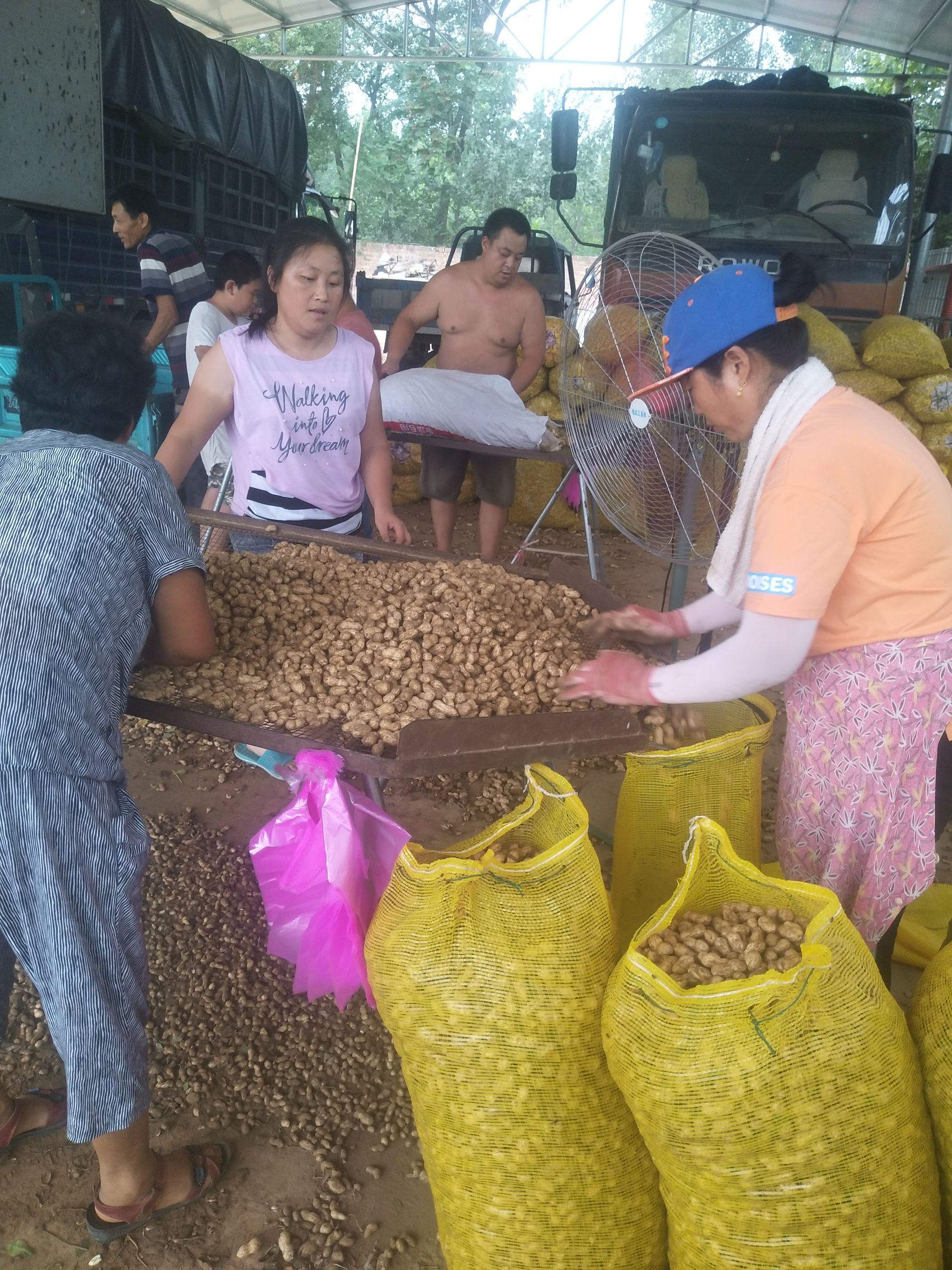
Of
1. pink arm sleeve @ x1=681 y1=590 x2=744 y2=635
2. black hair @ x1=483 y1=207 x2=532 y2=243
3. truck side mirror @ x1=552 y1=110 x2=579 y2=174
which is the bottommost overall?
pink arm sleeve @ x1=681 y1=590 x2=744 y2=635

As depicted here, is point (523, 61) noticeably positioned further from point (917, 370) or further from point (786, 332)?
point (786, 332)

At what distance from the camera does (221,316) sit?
391 centimetres

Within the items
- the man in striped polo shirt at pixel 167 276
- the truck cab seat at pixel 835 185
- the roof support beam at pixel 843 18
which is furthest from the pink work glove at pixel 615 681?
the roof support beam at pixel 843 18

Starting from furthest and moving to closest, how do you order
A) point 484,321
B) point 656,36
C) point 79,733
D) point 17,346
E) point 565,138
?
1. point 656,36
2. point 565,138
3. point 17,346
4. point 484,321
5. point 79,733

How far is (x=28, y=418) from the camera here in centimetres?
149

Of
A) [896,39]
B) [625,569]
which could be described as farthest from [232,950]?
[896,39]

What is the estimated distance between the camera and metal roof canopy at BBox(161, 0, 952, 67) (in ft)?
32.2

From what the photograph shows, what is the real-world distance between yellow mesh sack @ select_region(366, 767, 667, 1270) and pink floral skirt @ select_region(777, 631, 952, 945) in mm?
530

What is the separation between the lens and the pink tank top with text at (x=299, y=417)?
7.70ft

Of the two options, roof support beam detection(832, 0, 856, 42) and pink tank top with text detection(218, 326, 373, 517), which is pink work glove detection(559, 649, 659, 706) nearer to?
pink tank top with text detection(218, 326, 373, 517)

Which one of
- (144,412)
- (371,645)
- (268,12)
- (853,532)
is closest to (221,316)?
(144,412)

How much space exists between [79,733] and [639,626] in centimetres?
111

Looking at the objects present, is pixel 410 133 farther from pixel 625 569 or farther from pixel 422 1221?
pixel 422 1221

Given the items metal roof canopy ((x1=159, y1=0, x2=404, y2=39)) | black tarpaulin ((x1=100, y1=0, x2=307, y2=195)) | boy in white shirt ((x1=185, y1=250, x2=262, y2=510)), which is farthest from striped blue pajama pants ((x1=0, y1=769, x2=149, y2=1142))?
metal roof canopy ((x1=159, y1=0, x2=404, y2=39))
